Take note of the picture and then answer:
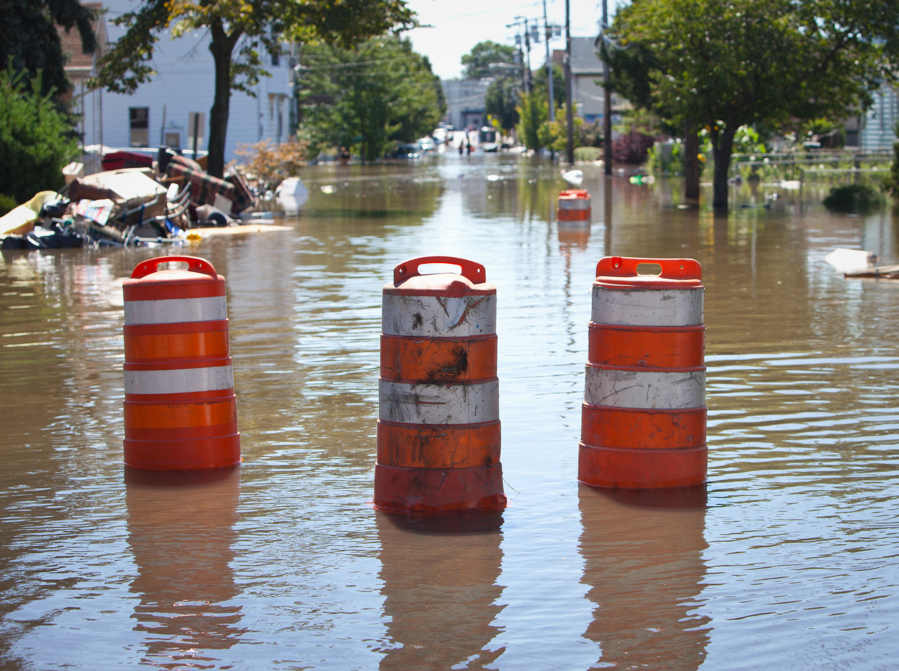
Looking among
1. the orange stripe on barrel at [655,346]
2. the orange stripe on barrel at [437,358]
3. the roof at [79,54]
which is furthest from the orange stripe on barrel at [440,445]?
the roof at [79,54]

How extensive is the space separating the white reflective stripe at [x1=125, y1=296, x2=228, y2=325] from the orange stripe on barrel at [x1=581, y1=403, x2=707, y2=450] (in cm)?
212

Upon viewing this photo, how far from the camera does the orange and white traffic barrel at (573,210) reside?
2253 centimetres

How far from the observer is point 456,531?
16.6 ft

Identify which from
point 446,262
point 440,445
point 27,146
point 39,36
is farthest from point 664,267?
point 39,36

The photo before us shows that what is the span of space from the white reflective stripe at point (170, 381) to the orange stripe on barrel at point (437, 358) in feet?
4.25

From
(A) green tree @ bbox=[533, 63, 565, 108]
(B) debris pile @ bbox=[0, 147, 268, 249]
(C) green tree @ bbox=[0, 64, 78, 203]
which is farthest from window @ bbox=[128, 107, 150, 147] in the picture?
(A) green tree @ bbox=[533, 63, 565, 108]

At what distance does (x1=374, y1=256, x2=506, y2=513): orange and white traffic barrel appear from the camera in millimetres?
5160

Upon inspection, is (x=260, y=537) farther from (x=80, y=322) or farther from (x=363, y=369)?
(x=80, y=322)

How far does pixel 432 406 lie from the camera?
5.18 m

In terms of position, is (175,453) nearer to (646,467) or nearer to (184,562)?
(184,562)

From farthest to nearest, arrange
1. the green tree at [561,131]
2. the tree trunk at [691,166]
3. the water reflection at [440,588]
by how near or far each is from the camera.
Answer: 1. the green tree at [561,131]
2. the tree trunk at [691,166]
3. the water reflection at [440,588]

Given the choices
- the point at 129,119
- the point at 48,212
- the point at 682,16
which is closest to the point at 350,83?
the point at 129,119

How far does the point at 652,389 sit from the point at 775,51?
23.1 m

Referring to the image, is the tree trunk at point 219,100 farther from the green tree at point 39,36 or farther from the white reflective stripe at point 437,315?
the white reflective stripe at point 437,315
